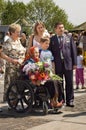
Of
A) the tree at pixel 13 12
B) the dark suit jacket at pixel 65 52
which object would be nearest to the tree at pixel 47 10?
the tree at pixel 13 12

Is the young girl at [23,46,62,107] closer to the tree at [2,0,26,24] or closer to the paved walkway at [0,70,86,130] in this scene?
the paved walkway at [0,70,86,130]

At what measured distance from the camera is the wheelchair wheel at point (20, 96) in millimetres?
8470

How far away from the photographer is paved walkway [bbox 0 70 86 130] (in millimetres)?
7309

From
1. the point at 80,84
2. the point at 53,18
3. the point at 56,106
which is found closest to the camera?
the point at 56,106

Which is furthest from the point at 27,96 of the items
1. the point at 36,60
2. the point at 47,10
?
the point at 47,10

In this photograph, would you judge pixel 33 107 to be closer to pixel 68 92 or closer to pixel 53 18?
pixel 68 92

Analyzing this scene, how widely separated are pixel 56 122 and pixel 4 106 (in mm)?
2051

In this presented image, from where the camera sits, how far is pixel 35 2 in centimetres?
8381

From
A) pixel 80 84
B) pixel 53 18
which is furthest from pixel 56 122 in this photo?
pixel 53 18

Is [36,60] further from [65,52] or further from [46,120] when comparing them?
[46,120]

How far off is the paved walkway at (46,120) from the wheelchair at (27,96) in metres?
0.13

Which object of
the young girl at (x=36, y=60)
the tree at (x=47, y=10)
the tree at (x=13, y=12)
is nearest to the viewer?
the young girl at (x=36, y=60)

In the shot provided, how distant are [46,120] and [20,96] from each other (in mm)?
1012

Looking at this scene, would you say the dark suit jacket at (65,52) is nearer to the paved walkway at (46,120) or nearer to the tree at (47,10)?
the paved walkway at (46,120)
